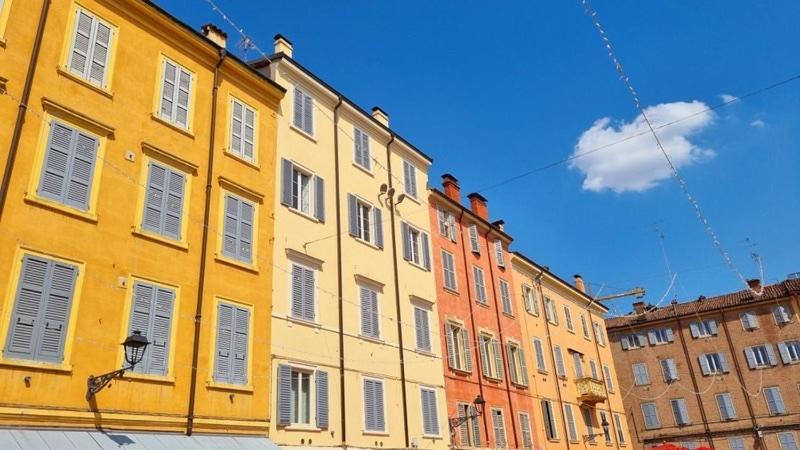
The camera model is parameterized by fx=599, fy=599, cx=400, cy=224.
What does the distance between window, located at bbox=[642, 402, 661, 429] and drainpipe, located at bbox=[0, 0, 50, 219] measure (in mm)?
54807

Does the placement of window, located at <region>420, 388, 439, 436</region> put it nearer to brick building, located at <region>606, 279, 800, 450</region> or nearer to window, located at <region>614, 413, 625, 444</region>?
window, located at <region>614, 413, 625, 444</region>

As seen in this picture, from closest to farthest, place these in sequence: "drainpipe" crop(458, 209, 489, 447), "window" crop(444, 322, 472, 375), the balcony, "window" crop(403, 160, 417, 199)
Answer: "window" crop(444, 322, 472, 375), "drainpipe" crop(458, 209, 489, 447), "window" crop(403, 160, 417, 199), the balcony

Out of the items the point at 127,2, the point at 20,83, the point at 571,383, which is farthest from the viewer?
the point at 571,383

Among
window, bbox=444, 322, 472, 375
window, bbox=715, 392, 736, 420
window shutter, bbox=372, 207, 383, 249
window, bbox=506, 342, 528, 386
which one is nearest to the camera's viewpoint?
window shutter, bbox=372, 207, 383, 249

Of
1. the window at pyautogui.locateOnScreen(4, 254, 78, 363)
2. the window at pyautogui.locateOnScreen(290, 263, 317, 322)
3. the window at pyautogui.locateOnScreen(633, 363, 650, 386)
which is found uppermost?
the window at pyautogui.locateOnScreen(633, 363, 650, 386)

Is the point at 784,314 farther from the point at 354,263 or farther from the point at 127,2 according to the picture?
the point at 127,2

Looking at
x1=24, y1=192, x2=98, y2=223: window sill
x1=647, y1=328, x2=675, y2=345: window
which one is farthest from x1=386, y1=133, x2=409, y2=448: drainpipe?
x1=647, y1=328, x2=675, y2=345: window

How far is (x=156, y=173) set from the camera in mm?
14914

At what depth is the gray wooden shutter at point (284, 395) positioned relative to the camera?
52.9 ft

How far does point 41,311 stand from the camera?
11.8 m

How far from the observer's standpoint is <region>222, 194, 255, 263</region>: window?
641 inches

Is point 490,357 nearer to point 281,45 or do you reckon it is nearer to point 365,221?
point 365,221

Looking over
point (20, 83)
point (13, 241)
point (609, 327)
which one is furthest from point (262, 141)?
point (609, 327)

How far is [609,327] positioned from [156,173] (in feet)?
172
